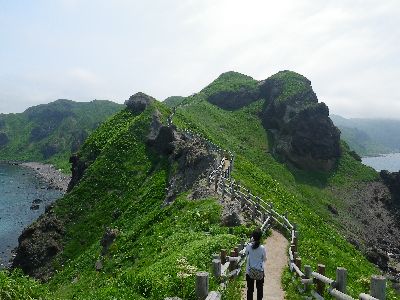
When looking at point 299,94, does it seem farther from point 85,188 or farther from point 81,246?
point 81,246

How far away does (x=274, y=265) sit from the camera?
84.0ft

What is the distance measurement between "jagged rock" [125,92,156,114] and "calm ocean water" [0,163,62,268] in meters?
33.5

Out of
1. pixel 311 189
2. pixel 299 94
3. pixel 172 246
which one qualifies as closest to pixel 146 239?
pixel 172 246

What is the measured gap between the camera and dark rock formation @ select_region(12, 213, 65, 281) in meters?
52.4

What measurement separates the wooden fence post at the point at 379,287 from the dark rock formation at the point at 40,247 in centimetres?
4444

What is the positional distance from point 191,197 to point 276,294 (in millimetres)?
25194

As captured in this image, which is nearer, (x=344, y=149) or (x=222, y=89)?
(x=344, y=149)

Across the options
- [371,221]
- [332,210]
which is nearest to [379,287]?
[332,210]

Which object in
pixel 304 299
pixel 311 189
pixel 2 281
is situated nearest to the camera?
pixel 2 281

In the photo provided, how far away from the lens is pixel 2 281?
51.2 feet

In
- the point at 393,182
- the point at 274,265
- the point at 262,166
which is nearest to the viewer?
the point at 274,265

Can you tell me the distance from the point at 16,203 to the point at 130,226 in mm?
81048

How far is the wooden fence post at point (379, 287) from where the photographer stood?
1205 cm

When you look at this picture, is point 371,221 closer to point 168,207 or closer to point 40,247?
point 168,207
